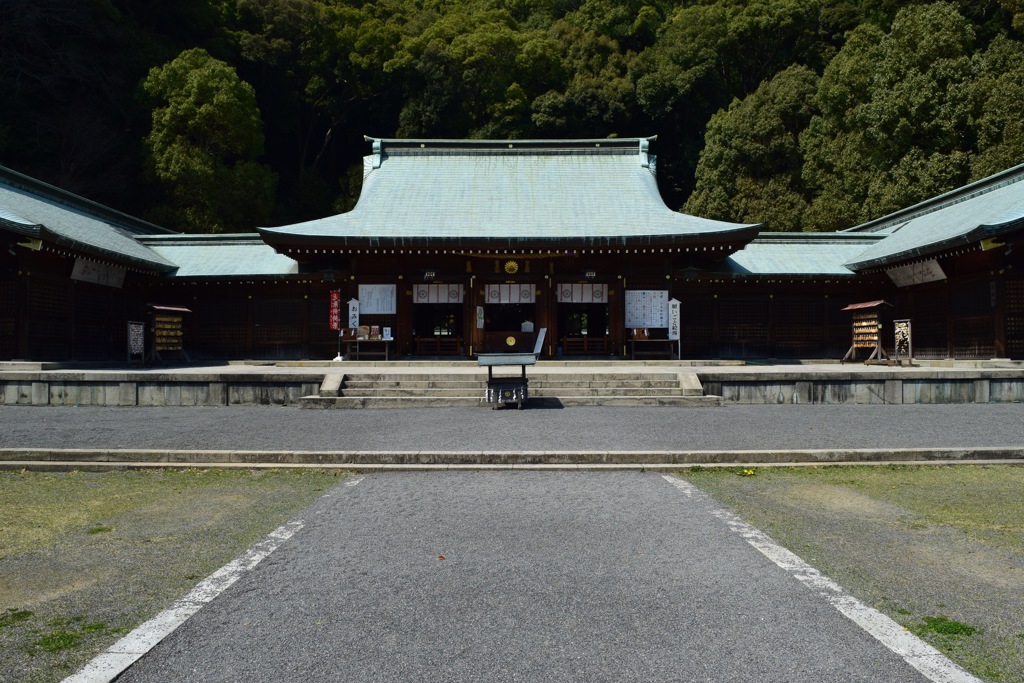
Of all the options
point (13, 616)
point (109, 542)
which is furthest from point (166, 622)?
point (109, 542)

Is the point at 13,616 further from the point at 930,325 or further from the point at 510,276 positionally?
the point at 930,325

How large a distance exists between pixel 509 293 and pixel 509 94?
2321 centimetres

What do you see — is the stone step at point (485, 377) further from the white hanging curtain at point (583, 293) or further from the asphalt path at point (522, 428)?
the white hanging curtain at point (583, 293)

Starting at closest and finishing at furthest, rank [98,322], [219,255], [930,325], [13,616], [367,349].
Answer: [13,616]
[930,325]
[98,322]
[367,349]
[219,255]

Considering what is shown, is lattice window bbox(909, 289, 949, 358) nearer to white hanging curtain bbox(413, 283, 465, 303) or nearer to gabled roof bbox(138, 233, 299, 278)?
white hanging curtain bbox(413, 283, 465, 303)

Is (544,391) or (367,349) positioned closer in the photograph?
(544,391)

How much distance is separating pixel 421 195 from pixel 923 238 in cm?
1532

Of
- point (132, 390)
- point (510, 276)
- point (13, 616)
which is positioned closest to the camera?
point (13, 616)

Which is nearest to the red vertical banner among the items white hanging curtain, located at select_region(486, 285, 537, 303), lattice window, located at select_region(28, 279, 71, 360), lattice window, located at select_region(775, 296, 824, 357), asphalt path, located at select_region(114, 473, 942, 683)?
white hanging curtain, located at select_region(486, 285, 537, 303)

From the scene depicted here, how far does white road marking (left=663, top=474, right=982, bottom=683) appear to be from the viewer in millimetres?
2553

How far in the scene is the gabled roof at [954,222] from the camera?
1437cm

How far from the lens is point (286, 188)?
4166 centimetres

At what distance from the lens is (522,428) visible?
8.73m

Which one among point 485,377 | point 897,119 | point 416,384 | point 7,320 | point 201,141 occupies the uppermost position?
point 201,141
